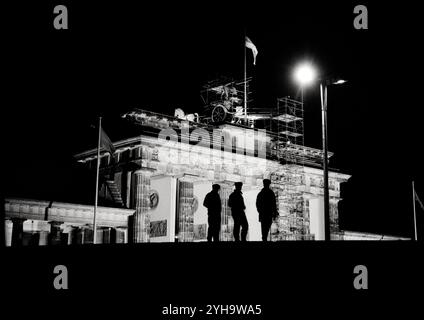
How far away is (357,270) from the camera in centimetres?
1794

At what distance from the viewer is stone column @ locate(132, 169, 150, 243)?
46688mm

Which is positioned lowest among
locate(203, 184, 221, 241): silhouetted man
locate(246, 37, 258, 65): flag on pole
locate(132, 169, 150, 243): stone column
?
locate(203, 184, 221, 241): silhouetted man

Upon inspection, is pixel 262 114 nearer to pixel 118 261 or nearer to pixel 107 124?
pixel 107 124

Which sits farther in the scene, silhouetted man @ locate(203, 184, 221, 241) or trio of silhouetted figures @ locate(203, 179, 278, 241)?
silhouetted man @ locate(203, 184, 221, 241)

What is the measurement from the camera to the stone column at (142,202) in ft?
153

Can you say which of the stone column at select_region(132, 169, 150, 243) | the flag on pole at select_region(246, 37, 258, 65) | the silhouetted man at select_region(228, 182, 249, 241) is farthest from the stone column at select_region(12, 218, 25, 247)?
the flag on pole at select_region(246, 37, 258, 65)

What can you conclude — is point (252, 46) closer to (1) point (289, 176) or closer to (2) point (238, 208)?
(1) point (289, 176)

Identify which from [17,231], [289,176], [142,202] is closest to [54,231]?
[17,231]

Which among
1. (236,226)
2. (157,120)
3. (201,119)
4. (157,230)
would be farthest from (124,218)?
(236,226)

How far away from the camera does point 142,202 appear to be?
4747 centimetres

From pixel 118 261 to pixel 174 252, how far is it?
1689 millimetres

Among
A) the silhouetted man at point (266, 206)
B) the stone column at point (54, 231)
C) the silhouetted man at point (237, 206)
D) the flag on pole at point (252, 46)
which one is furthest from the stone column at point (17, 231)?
the flag on pole at point (252, 46)

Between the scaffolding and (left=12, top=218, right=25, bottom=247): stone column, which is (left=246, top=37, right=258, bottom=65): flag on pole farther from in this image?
(left=12, top=218, right=25, bottom=247): stone column

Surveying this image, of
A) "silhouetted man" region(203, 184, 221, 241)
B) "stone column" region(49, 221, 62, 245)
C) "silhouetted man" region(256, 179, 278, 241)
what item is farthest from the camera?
"stone column" region(49, 221, 62, 245)
